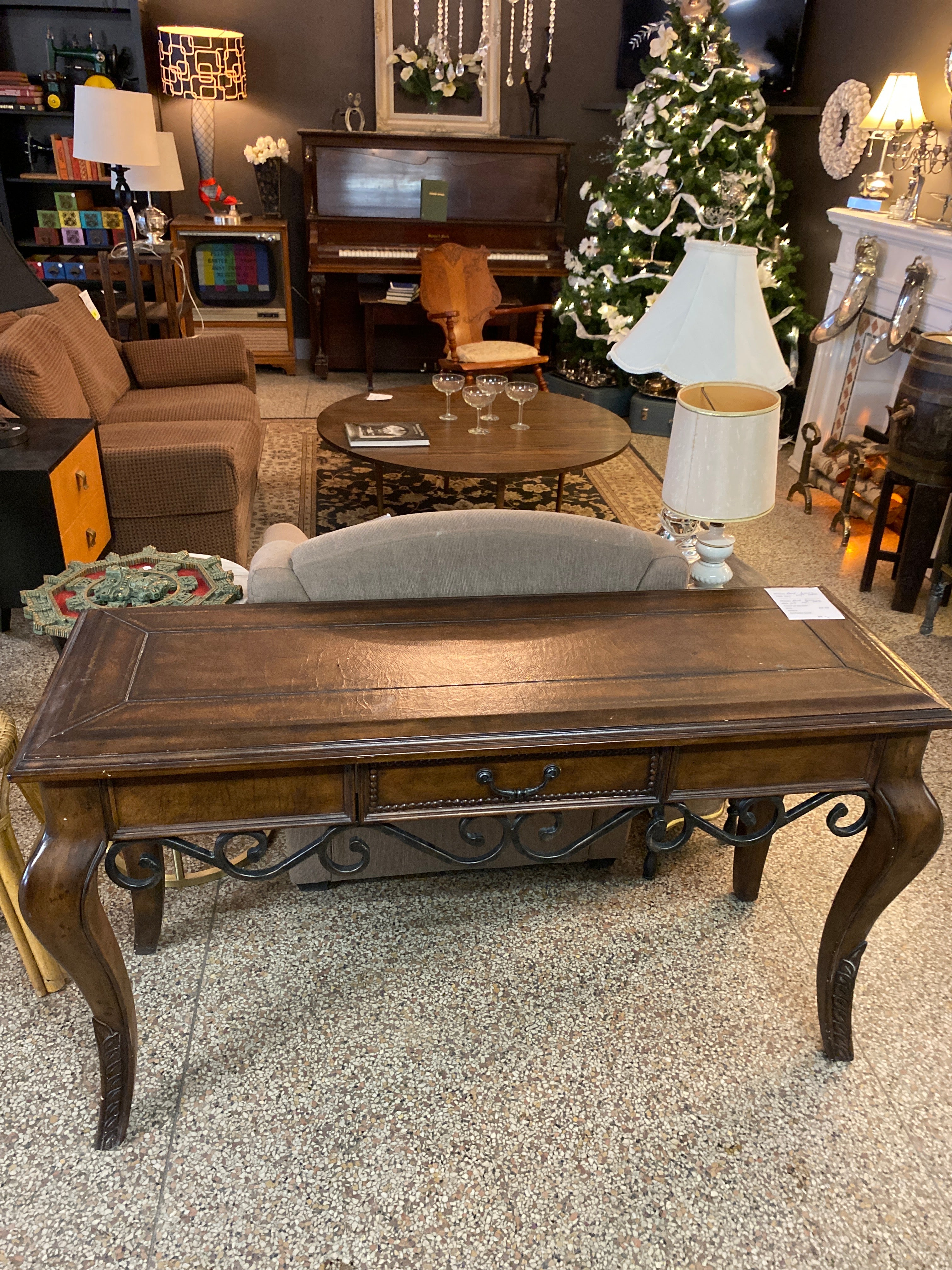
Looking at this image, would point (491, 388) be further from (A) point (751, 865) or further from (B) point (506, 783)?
(B) point (506, 783)

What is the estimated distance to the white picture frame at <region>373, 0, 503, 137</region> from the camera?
229 inches

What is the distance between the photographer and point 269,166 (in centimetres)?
593

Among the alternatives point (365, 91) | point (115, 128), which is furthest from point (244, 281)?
point (115, 128)

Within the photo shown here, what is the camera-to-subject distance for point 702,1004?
1896mm

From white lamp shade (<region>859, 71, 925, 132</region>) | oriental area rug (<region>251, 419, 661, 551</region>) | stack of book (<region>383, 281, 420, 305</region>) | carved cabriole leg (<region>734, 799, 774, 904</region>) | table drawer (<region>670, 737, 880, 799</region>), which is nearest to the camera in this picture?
table drawer (<region>670, 737, 880, 799</region>)

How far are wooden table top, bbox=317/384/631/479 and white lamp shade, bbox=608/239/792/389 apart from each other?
4.48ft

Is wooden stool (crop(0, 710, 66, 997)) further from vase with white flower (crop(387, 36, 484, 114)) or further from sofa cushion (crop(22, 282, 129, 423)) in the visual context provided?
vase with white flower (crop(387, 36, 484, 114))

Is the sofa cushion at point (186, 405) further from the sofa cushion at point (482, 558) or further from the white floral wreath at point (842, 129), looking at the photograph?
the white floral wreath at point (842, 129)

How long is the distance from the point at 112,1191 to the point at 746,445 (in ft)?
5.52

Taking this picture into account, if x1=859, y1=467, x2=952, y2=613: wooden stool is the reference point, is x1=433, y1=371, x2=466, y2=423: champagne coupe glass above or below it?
above

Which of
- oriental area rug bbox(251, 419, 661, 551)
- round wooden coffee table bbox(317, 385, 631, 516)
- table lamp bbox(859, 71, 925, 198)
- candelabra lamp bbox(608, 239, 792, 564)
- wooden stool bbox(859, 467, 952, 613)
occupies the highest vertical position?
table lamp bbox(859, 71, 925, 198)

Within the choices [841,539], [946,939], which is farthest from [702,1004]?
[841,539]

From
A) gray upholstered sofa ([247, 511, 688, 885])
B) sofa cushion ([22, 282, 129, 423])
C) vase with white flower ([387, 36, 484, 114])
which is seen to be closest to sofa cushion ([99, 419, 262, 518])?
sofa cushion ([22, 282, 129, 423])

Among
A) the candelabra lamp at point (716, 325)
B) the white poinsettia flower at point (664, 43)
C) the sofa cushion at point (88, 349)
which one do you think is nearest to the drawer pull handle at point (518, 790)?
the candelabra lamp at point (716, 325)
